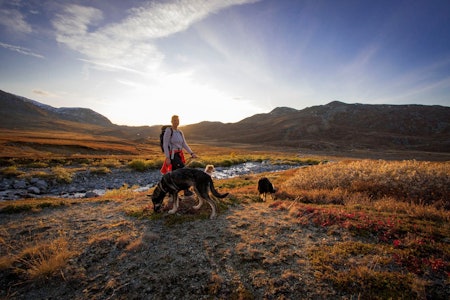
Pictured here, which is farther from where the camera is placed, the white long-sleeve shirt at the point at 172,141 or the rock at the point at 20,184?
the rock at the point at 20,184

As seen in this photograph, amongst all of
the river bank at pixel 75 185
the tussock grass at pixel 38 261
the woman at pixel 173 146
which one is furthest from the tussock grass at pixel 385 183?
the river bank at pixel 75 185

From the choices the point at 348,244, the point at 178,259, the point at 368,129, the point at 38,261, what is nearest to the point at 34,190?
the point at 38,261

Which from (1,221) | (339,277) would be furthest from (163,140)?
(339,277)

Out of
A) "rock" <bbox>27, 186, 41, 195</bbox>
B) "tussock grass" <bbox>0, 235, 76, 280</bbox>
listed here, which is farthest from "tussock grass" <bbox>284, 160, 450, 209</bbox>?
"rock" <bbox>27, 186, 41, 195</bbox>

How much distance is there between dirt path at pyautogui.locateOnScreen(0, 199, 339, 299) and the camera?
411cm

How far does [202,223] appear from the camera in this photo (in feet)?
23.1

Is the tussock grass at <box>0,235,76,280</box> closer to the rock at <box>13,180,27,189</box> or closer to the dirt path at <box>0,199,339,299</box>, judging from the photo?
the dirt path at <box>0,199,339,299</box>

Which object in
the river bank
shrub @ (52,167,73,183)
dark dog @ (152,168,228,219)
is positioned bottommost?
the river bank

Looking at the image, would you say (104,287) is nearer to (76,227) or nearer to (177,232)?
(177,232)

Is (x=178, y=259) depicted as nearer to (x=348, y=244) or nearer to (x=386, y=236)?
(x=348, y=244)

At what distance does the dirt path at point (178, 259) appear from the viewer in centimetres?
411

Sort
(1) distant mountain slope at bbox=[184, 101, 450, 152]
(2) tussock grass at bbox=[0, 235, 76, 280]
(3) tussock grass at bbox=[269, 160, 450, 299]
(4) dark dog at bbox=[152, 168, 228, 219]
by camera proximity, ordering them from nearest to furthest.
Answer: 1. (3) tussock grass at bbox=[269, 160, 450, 299]
2. (2) tussock grass at bbox=[0, 235, 76, 280]
3. (4) dark dog at bbox=[152, 168, 228, 219]
4. (1) distant mountain slope at bbox=[184, 101, 450, 152]

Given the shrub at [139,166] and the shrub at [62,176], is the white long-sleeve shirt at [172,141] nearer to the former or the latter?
the shrub at [62,176]

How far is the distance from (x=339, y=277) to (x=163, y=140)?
7.08 m
